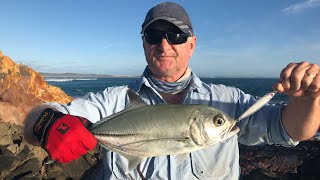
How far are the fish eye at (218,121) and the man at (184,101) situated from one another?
61 centimetres

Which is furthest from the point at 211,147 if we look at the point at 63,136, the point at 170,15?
the point at 63,136

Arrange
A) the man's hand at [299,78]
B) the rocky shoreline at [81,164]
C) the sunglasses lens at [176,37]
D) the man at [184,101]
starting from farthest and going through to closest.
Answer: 1. the rocky shoreline at [81,164]
2. the sunglasses lens at [176,37]
3. the man at [184,101]
4. the man's hand at [299,78]

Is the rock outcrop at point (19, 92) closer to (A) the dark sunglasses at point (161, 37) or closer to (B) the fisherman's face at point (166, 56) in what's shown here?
(B) the fisherman's face at point (166, 56)

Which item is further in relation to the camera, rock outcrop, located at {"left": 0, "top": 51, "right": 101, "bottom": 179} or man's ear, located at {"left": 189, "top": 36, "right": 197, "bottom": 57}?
rock outcrop, located at {"left": 0, "top": 51, "right": 101, "bottom": 179}

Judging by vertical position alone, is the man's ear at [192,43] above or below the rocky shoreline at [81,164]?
above

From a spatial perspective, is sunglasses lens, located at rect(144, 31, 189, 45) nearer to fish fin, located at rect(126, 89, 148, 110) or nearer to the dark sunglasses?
the dark sunglasses

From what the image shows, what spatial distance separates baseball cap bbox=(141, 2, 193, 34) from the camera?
13.5 feet

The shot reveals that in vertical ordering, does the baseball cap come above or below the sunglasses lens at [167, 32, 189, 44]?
above

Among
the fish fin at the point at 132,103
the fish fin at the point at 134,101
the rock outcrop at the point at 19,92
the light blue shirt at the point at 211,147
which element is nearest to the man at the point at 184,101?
the light blue shirt at the point at 211,147

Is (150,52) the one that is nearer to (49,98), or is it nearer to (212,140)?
(212,140)

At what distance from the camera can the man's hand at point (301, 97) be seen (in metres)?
3.04

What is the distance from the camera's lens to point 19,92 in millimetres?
14125

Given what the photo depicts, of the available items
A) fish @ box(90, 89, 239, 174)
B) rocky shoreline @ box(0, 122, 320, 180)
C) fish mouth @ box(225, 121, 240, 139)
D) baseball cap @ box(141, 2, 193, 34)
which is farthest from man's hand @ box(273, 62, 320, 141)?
rocky shoreline @ box(0, 122, 320, 180)

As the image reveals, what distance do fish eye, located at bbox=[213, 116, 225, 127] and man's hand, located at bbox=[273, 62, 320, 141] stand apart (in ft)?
1.97
